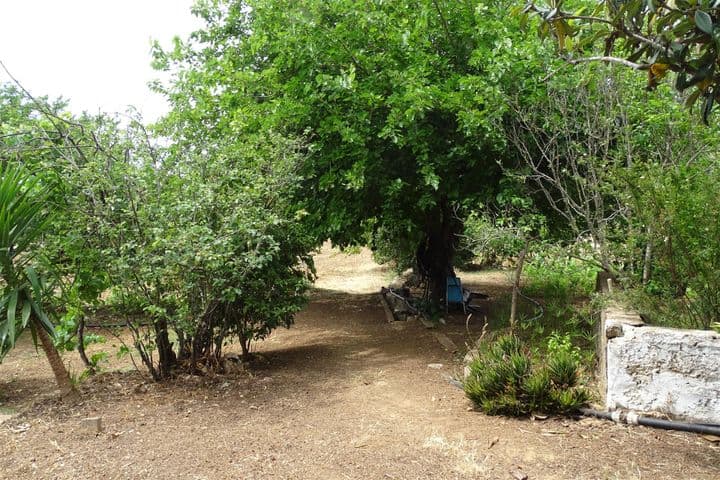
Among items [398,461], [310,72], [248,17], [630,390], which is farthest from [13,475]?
[248,17]

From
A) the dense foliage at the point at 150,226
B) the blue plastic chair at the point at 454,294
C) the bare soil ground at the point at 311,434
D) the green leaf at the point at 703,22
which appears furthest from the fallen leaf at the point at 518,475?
the blue plastic chair at the point at 454,294

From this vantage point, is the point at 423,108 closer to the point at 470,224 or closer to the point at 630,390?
the point at 470,224

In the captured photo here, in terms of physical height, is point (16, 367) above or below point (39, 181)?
below

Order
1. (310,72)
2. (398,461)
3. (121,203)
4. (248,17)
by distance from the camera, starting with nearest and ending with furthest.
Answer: (398,461), (121,203), (310,72), (248,17)

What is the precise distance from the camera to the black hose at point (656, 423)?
13.0 ft

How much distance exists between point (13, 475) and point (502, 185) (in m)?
5.95

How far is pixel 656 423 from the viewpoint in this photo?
4074 mm

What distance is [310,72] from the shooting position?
7.54 m

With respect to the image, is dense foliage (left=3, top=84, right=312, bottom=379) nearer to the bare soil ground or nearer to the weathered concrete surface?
the bare soil ground

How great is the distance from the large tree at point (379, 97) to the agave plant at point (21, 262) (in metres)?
1.60

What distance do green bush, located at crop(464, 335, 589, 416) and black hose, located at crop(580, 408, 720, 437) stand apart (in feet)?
0.77

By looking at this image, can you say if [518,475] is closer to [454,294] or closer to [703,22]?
[703,22]

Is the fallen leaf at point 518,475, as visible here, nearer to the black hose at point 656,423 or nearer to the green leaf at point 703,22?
the black hose at point 656,423

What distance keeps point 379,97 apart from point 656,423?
449cm
